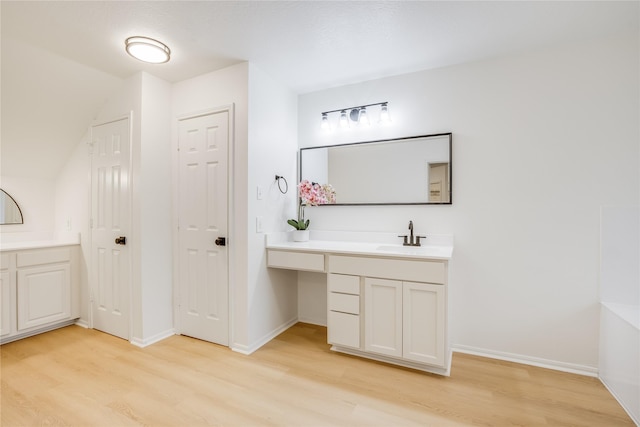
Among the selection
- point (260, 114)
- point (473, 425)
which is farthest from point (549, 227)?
point (260, 114)

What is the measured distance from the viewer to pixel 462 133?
8.23 ft

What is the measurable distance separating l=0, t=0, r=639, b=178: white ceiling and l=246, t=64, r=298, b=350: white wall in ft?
0.80

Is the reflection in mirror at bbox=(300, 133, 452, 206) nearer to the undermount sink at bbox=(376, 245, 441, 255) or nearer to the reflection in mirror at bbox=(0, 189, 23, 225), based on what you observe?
the undermount sink at bbox=(376, 245, 441, 255)

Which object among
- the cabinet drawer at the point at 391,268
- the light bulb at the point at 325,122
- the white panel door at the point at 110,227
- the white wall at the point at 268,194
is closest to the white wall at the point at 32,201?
the white panel door at the point at 110,227

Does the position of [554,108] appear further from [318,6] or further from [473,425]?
[473,425]

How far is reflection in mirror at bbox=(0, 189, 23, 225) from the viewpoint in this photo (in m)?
3.02

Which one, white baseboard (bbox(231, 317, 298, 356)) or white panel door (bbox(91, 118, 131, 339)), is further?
white panel door (bbox(91, 118, 131, 339))

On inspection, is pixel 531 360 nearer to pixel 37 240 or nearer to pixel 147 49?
pixel 147 49

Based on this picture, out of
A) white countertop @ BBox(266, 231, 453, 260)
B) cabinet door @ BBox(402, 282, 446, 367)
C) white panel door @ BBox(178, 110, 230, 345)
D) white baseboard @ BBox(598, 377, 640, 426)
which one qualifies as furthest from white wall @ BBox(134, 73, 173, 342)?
white baseboard @ BBox(598, 377, 640, 426)

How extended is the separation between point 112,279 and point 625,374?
3.95 meters

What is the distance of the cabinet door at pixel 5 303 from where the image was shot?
2.59 metres

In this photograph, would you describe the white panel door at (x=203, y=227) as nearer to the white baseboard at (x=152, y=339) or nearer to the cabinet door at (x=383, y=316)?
the white baseboard at (x=152, y=339)

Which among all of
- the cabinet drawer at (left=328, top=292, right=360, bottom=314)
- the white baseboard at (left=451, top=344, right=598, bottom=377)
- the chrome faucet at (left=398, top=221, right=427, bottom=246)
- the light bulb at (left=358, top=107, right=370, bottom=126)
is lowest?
the white baseboard at (left=451, top=344, right=598, bottom=377)

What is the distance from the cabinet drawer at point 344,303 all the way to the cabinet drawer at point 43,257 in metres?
2.73
